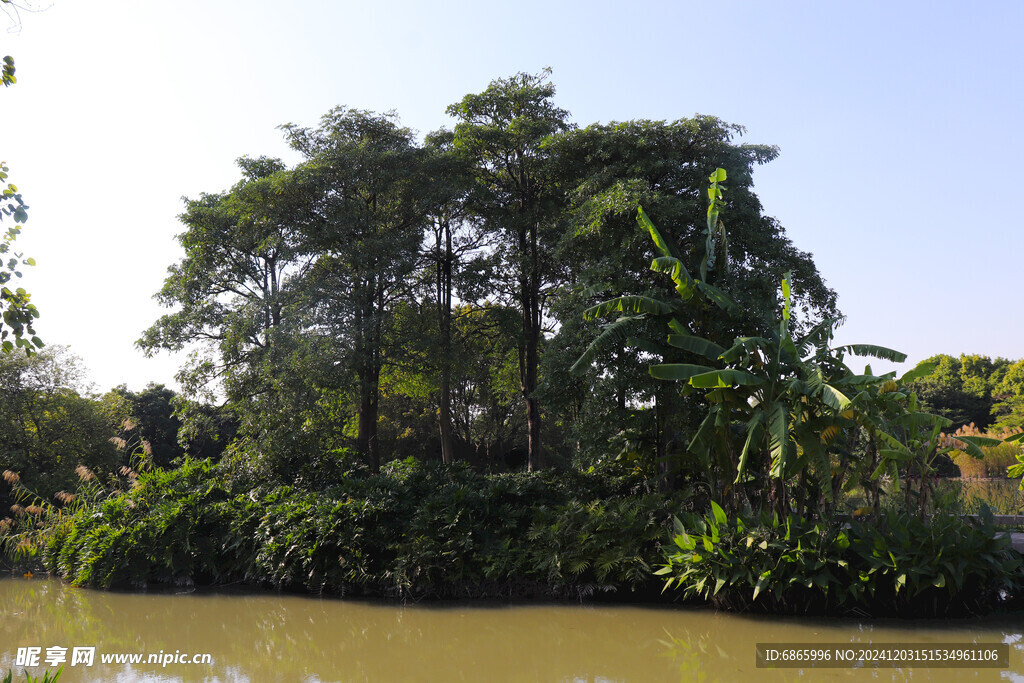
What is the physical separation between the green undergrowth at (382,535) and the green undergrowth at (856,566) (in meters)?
1.26

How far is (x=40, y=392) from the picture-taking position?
65.8 feet

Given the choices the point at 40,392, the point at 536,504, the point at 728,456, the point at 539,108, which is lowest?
the point at 536,504

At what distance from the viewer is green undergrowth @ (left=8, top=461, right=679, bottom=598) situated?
10.7 meters

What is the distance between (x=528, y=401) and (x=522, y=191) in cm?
542

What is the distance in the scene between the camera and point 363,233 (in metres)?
16.3

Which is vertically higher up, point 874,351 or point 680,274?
point 680,274

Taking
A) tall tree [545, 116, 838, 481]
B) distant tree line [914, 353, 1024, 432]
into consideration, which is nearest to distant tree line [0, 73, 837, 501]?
tall tree [545, 116, 838, 481]

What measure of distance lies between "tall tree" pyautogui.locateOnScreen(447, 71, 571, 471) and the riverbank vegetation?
0.09 metres

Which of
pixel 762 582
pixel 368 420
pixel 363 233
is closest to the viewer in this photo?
pixel 762 582

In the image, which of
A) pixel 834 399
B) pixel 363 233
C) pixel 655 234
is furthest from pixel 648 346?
A: pixel 363 233

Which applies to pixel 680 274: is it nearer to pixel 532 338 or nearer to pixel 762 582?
pixel 762 582

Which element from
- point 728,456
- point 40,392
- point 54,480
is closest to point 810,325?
point 728,456

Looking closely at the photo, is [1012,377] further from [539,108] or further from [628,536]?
[628,536]

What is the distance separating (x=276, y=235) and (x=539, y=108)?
7.74 metres
